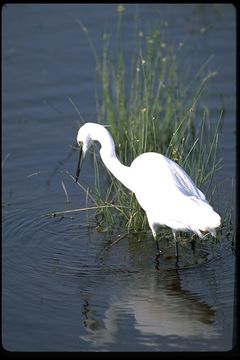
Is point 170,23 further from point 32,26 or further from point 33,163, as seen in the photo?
point 33,163

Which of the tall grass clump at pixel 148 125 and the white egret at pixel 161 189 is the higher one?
the tall grass clump at pixel 148 125

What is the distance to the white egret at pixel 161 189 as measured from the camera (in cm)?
559

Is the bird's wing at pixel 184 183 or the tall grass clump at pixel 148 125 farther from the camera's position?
the tall grass clump at pixel 148 125

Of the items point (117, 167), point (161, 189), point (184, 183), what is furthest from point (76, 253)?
point (184, 183)

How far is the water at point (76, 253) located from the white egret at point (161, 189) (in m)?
0.41

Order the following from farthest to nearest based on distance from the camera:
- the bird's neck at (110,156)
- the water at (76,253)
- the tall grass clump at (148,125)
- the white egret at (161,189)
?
the tall grass clump at (148,125), the bird's neck at (110,156), the white egret at (161,189), the water at (76,253)

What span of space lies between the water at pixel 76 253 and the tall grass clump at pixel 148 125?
217 mm

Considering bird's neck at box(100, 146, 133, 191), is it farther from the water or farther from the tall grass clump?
the water

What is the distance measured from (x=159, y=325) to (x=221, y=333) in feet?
1.36

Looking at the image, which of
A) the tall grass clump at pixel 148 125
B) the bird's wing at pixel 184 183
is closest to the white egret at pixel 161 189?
the bird's wing at pixel 184 183

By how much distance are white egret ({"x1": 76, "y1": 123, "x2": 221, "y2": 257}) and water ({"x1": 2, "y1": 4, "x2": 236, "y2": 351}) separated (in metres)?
0.41

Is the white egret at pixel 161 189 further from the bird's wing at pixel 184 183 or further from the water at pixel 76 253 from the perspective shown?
the water at pixel 76 253

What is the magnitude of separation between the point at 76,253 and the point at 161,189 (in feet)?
2.94

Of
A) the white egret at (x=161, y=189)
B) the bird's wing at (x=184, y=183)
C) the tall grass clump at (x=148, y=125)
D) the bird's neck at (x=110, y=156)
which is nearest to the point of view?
the white egret at (x=161, y=189)
